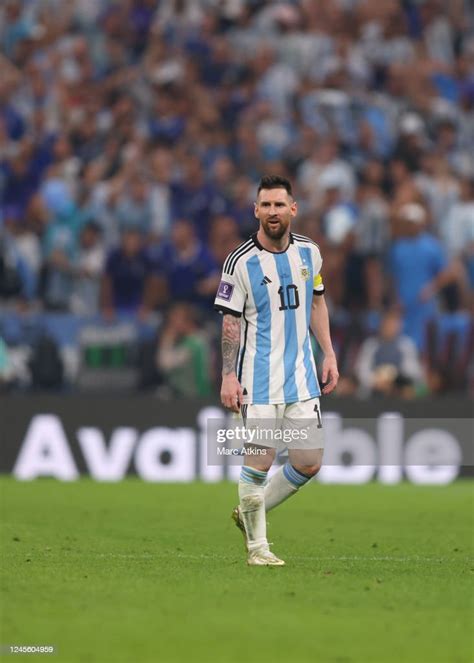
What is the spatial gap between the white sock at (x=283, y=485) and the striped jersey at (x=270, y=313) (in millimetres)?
532

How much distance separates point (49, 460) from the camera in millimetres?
18078

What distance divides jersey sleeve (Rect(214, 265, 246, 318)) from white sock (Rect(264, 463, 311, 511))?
1.11 meters

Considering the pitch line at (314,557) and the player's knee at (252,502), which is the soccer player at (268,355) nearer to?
the player's knee at (252,502)

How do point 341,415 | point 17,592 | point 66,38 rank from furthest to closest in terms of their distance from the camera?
point 66,38
point 341,415
point 17,592

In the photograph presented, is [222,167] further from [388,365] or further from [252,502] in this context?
[252,502]

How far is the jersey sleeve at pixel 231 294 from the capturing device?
916 centimetres

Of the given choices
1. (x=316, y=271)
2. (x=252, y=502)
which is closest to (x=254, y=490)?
(x=252, y=502)

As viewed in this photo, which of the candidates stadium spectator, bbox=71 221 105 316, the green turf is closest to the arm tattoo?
the green turf

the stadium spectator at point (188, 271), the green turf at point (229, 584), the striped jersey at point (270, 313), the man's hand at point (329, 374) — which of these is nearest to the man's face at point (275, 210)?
the striped jersey at point (270, 313)

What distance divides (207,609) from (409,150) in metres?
13.6

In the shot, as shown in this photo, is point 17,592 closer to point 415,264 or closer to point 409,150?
point 415,264

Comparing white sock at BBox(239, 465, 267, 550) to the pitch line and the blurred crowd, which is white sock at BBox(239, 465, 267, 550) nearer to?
the pitch line

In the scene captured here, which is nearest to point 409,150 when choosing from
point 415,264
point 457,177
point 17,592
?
point 457,177

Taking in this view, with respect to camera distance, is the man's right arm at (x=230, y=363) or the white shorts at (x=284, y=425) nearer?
the man's right arm at (x=230, y=363)
